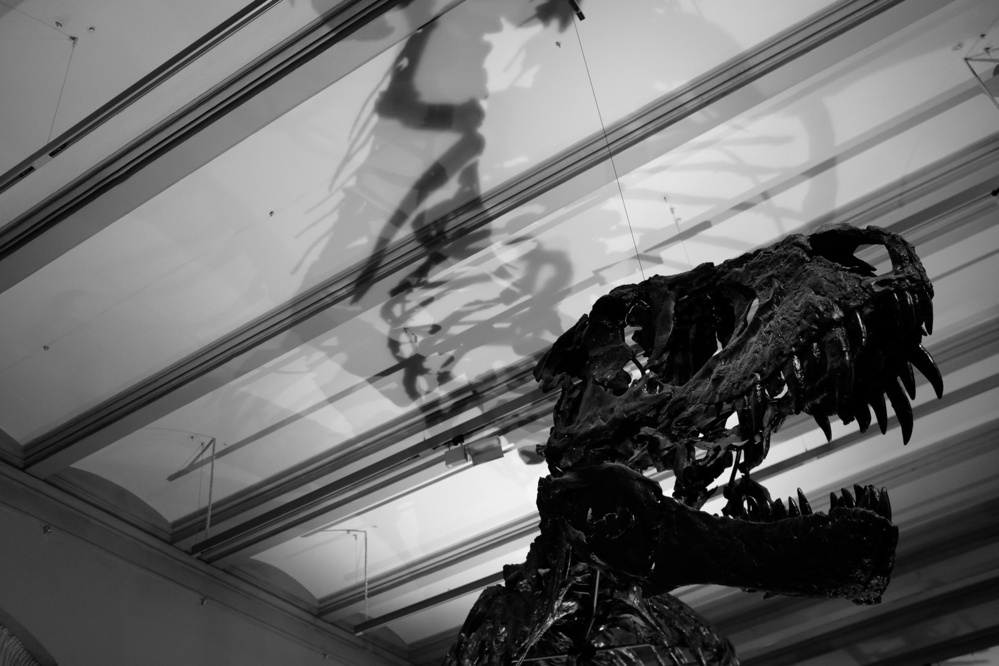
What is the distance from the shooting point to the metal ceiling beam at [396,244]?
5.42 m

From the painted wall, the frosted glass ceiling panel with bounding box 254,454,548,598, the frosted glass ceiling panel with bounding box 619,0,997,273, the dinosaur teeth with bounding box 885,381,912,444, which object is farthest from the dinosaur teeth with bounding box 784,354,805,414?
the painted wall

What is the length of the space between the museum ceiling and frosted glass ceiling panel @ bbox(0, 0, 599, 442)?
2 cm

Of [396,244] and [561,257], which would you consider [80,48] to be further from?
[561,257]

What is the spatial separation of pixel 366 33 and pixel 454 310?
244 cm

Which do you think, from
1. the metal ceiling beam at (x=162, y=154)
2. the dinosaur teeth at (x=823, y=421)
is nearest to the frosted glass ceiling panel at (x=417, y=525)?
the metal ceiling beam at (x=162, y=154)

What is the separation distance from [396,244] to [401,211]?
28 centimetres

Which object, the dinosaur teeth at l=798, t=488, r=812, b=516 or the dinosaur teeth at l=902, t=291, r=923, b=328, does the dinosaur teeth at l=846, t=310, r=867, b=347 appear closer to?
the dinosaur teeth at l=902, t=291, r=923, b=328

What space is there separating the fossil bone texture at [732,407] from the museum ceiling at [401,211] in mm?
2560

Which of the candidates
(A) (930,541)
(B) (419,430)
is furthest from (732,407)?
(A) (930,541)

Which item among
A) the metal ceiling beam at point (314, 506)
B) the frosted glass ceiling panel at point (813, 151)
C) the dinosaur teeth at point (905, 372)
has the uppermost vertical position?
the frosted glass ceiling panel at point (813, 151)

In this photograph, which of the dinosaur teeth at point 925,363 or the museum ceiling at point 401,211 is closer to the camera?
the dinosaur teeth at point 925,363

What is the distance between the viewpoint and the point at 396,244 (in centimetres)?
648

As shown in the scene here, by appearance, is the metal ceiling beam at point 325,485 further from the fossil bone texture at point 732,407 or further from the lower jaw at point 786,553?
the lower jaw at point 786,553

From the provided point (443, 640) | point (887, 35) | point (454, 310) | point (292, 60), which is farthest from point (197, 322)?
point (443, 640)
